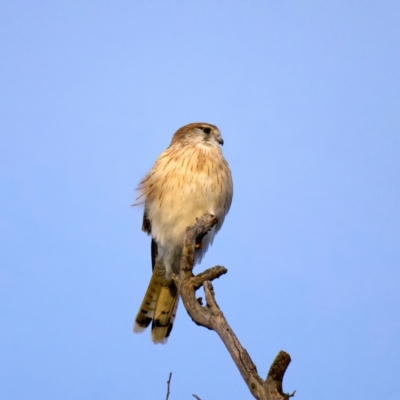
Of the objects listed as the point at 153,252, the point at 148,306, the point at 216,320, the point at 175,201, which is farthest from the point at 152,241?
the point at 216,320

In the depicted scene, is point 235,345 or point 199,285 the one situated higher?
point 199,285

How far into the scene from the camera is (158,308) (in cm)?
466

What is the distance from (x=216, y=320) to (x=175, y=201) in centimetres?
166

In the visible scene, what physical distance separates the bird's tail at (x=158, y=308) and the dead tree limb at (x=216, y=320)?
1022 mm

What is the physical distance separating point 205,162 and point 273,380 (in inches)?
93.4

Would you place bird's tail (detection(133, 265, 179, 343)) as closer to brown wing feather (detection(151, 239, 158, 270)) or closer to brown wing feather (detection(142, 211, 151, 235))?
brown wing feather (detection(151, 239, 158, 270))

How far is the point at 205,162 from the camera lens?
14.6ft

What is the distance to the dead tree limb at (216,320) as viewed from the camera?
2268 millimetres

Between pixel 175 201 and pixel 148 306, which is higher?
pixel 175 201

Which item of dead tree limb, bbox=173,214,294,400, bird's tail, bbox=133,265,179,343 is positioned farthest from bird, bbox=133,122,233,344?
dead tree limb, bbox=173,214,294,400

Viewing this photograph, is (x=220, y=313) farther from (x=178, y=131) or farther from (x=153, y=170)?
(x=178, y=131)

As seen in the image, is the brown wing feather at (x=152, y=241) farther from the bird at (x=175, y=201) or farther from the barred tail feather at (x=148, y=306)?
the barred tail feather at (x=148, y=306)

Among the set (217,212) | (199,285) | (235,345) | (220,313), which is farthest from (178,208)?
(235,345)

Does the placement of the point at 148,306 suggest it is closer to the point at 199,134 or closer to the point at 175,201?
the point at 175,201
